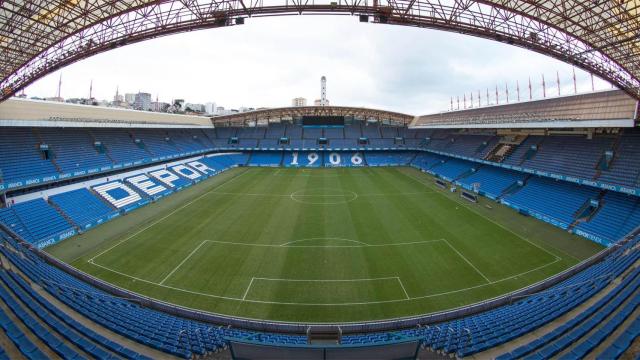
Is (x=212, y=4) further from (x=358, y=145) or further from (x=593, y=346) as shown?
(x=358, y=145)

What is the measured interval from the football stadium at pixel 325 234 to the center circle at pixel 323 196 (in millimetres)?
352

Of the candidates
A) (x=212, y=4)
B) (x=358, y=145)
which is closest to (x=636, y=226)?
(x=212, y=4)

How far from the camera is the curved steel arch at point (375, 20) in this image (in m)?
14.5

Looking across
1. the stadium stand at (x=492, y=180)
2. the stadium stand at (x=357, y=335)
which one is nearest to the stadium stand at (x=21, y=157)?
the stadium stand at (x=357, y=335)

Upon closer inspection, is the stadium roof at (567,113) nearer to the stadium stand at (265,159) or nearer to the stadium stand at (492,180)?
the stadium stand at (492,180)

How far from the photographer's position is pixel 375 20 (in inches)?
594

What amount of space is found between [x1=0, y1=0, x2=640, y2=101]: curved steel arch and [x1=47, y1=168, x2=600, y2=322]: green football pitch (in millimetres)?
12845

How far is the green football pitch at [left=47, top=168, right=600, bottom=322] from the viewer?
47.0 feet

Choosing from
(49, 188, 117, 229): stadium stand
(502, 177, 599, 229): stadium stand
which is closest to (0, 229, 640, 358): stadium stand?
(49, 188, 117, 229): stadium stand

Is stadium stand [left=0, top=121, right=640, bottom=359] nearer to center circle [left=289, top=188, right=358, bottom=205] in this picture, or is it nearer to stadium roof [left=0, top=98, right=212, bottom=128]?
stadium roof [left=0, top=98, right=212, bottom=128]

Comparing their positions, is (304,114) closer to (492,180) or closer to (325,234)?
(492,180)

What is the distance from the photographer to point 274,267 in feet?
56.7

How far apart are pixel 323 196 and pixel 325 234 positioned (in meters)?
11.6

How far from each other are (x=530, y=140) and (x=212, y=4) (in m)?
36.5
